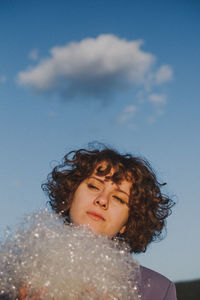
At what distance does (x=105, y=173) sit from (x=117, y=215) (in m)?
0.39

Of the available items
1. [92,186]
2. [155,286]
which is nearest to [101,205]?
[92,186]

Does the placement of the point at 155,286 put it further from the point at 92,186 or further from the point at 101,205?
the point at 92,186

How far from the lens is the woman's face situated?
2.94 m

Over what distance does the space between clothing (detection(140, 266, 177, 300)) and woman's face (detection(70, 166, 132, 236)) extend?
1.38 feet

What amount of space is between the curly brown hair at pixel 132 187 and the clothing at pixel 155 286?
0.58 m

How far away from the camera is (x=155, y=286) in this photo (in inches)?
117

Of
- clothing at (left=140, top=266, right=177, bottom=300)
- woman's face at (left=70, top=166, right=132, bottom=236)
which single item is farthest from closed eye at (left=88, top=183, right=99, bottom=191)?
clothing at (left=140, top=266, right=177, bottom=300)

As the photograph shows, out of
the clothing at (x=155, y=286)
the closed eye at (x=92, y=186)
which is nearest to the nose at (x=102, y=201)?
the closed eye at (x=92, y=186)

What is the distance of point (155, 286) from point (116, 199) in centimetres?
74

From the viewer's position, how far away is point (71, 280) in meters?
1.97

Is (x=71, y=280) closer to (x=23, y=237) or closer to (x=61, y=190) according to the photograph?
(x=23, y=237)

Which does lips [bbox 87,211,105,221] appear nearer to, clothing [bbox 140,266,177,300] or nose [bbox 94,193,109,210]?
nose [bbox 94,193,109,210]

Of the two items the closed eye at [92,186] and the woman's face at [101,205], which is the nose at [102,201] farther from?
the closed eye at [92,186]

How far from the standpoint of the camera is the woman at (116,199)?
2.98 metres
